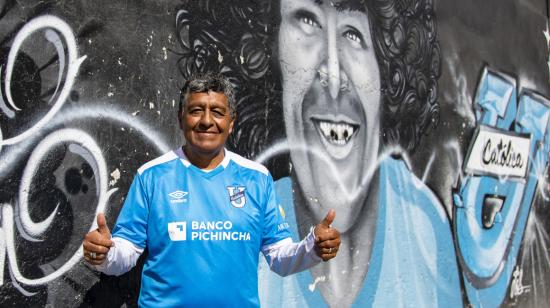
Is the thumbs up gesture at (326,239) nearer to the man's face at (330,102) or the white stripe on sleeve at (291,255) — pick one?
the white stripe on sleeve at (291,255)

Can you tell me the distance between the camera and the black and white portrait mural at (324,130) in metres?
2.62

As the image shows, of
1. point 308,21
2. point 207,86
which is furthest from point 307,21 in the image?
point 207,86

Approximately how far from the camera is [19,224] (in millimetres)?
2529

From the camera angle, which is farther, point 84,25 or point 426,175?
point 426,175

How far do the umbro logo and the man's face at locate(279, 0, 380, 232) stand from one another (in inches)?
58.0

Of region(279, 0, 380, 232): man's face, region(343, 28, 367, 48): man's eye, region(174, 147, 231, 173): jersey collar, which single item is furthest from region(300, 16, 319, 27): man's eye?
region(174, 147, 231, 173): jersey collar

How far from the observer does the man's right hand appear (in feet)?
6.79

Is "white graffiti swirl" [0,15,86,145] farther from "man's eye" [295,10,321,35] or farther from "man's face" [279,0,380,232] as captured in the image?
"man's eye" [295,10,321,35]

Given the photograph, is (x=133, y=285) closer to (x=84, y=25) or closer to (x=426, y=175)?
(x=84, y=25)

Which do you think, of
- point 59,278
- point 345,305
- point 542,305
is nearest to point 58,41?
point 59,278

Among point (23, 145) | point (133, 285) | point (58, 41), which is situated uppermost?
point (58, 41)

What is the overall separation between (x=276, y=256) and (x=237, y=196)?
0.32 m

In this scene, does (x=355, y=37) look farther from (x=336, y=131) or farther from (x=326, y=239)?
(x=326, y=239)

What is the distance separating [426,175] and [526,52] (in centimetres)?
212
